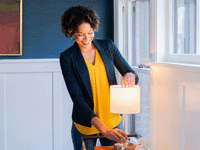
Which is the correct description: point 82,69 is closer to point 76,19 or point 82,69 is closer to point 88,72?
point 88,72

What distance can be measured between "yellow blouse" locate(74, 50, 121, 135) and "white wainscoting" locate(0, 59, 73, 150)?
1.39 m

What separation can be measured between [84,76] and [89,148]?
0.47m

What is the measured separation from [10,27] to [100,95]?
1705 mm

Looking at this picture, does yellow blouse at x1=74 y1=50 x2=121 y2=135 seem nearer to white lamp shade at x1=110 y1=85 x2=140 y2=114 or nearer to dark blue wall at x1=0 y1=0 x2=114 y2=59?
white lamp shade at x1=110 y1=85 x2=140 y2=114

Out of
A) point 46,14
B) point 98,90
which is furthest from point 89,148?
point 46,14

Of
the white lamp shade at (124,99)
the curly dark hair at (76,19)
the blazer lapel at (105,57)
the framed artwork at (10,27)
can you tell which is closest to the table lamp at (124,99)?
the white lamp shade at (124,99)

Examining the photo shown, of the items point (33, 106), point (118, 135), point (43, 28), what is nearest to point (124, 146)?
point (118, 135)

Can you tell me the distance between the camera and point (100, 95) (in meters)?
1.90

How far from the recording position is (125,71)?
193 centimetres

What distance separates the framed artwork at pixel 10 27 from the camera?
3.09 m

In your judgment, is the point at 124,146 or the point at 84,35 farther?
the point at 84,35

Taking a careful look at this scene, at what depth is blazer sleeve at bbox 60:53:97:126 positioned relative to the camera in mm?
1715

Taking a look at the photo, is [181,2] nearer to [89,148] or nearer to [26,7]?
[89,148]

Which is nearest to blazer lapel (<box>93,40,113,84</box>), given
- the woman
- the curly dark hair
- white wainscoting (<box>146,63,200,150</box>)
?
the woman
